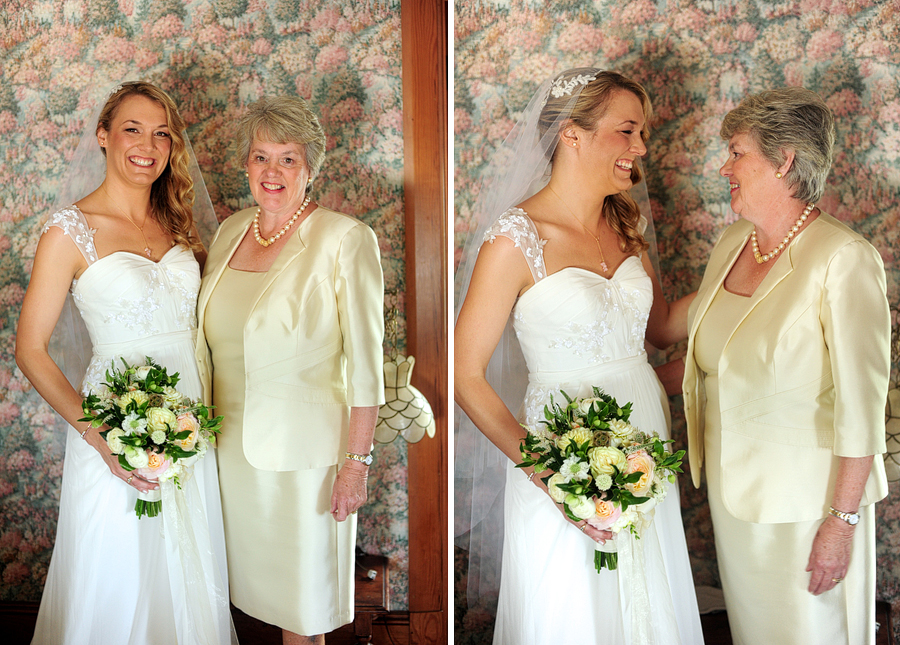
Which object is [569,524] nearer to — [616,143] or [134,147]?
[616,143]

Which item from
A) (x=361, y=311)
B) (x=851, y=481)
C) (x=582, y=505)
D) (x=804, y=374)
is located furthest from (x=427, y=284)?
(x=851, y=481)

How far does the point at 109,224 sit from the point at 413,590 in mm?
1190

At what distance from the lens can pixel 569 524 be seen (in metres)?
1.42

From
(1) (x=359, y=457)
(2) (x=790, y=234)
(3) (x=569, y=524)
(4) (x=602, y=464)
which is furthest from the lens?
(1) (x=359, y=457)

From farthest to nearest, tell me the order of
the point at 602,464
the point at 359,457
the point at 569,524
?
the point at 359,457, the point at 569,524, the point at 602,464

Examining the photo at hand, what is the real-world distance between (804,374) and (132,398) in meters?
1.46

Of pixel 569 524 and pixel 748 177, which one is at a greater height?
pixel 748 177

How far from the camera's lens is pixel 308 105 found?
1467mm

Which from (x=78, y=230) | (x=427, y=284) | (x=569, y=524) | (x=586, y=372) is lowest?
(x=569, y=524)

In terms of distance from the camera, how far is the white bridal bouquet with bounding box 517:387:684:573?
1.21 m

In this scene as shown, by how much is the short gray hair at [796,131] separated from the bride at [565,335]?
0.23 metres

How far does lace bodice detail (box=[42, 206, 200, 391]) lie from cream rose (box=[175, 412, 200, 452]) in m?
0.19

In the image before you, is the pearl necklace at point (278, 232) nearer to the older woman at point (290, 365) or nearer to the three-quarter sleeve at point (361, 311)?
the older woman at point (290, 365)

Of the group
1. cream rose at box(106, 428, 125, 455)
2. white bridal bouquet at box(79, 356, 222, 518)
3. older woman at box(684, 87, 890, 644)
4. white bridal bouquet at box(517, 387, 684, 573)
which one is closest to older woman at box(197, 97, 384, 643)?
white bridal bouquet at box(79, 356, 222, 518)
